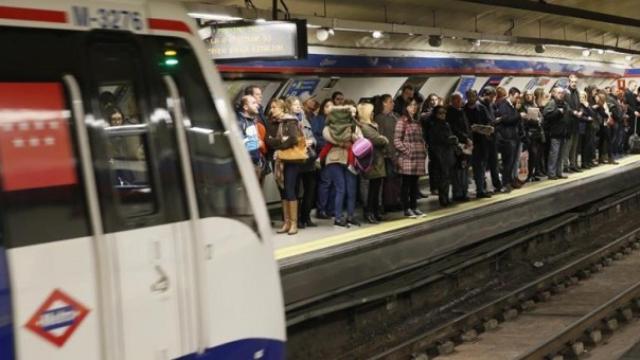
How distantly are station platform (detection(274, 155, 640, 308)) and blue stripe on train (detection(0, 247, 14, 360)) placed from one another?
4977mm

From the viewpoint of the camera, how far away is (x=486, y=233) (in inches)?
455

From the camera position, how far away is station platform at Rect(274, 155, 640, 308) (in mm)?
8289

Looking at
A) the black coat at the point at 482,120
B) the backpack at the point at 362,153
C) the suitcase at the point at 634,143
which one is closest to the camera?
the backpack at the point at 362,153

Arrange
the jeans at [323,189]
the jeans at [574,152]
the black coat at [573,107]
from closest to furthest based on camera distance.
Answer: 1. the jeans at [323,189]
2. the black coat at [573,107]
3. the jeans at [574,152]

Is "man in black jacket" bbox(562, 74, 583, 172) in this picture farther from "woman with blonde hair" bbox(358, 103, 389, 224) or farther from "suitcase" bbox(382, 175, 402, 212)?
"woman with blonde hair" bbox(358, 103, 389, 224)

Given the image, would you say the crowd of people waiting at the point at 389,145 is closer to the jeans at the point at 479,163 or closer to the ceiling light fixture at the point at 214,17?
the jeans at the point at 479,163

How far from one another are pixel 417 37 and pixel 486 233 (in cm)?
487

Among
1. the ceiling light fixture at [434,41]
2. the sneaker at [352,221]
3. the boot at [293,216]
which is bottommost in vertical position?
the sneaker at [352,221]

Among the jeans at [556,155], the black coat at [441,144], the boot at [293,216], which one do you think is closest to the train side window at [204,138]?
the boot at [293,216]

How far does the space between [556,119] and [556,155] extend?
2.98 feet

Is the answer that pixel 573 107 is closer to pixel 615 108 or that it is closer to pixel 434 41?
pixel 434 41

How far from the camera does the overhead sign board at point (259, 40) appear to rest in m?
8.54

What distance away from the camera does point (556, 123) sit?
15062mm

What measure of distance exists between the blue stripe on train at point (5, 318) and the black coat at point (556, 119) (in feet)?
43.6
